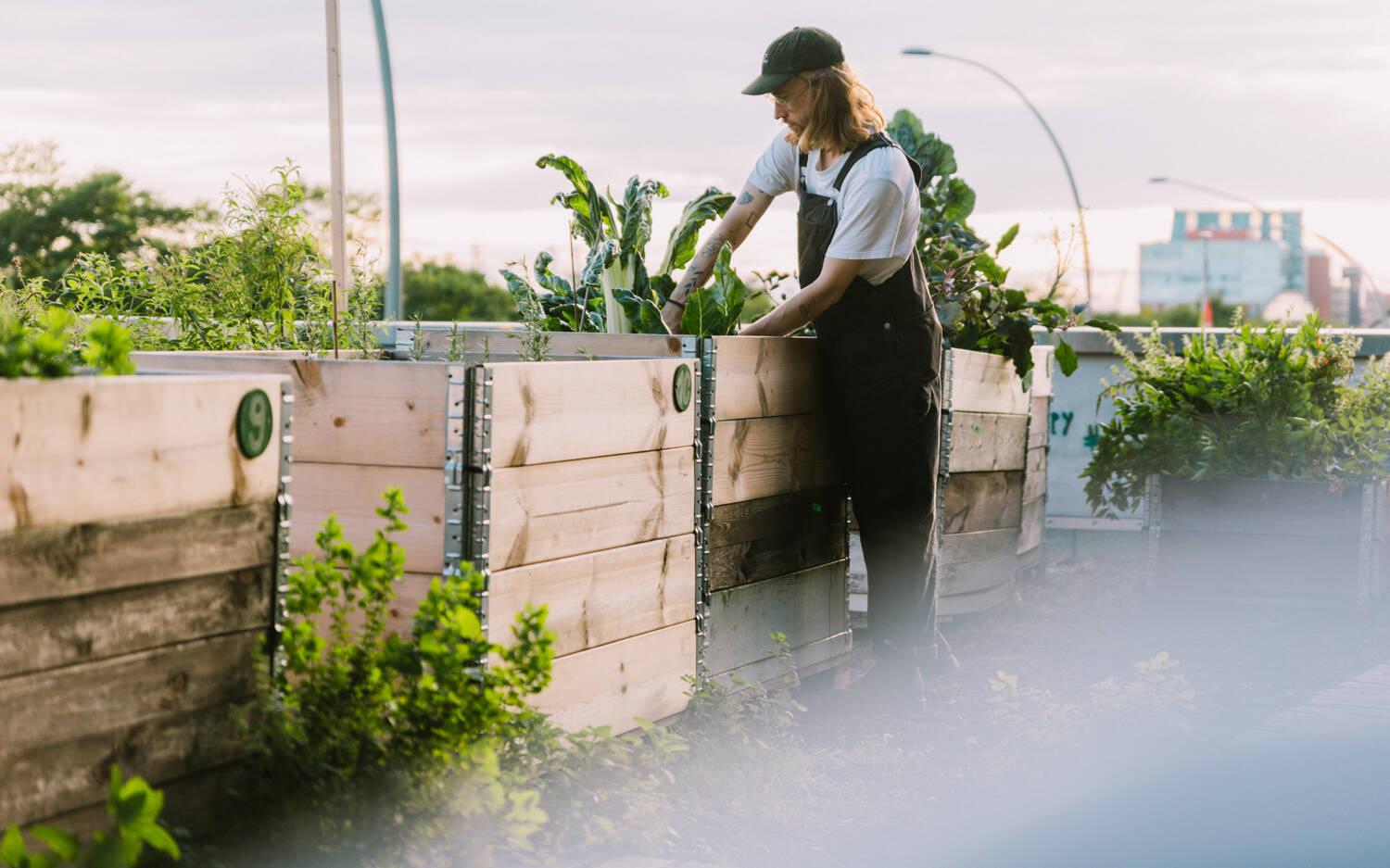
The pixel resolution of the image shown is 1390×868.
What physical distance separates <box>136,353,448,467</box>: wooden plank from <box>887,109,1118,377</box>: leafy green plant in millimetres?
3388

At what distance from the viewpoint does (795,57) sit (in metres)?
4.30

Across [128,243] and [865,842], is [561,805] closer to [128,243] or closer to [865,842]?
[865,842]

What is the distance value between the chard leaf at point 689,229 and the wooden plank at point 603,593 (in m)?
1.45

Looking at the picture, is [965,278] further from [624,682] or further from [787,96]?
[624,682]

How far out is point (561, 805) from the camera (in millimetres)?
3070

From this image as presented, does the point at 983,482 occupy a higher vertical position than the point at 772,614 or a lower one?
higher

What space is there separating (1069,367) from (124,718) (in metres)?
5.19

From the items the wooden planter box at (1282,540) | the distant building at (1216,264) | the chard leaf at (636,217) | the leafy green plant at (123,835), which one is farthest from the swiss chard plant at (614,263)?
the distant building at (1216,264)

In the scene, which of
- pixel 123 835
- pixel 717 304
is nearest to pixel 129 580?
pixel 123 835

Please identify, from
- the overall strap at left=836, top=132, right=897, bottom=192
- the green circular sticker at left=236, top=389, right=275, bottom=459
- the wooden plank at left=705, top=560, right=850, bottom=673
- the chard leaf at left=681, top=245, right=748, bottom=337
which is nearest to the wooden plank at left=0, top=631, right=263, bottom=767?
the green circular sticker at left=236, top=389, right=275, bottom=459

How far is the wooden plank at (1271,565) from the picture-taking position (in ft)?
20.8

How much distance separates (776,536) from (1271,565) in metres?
3.19

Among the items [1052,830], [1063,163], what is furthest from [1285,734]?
[1063,163]

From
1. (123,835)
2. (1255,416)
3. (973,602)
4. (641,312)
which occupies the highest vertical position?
(641,312)
